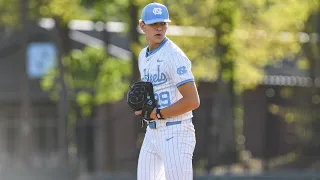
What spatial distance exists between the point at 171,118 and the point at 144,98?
0.82ft

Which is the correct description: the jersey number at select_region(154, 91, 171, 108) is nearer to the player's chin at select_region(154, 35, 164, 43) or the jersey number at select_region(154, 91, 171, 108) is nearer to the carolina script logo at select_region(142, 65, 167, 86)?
the carolina script logo at select_region(142, 65, 167, 86)

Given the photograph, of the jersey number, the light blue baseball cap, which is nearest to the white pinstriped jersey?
the jersey number

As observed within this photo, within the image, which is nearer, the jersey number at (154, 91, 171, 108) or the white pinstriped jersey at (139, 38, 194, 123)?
the white pinstriped jersey at (139, 38, 194, 123)

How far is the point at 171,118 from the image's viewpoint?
6.20 meters

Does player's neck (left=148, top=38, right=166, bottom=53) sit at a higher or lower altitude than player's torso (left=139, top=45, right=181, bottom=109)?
higher

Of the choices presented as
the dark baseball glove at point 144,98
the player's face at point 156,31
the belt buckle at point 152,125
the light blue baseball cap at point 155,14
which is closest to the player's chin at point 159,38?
the player's face at point 156,31

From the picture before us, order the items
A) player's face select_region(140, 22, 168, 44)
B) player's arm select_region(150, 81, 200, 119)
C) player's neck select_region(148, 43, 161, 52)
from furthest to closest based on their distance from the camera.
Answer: player's neck select_region(148, 43, 161, 52) → player's face select_region(140, 22, 168, 44) → player's arm select_region(150, 81, 200, 119)

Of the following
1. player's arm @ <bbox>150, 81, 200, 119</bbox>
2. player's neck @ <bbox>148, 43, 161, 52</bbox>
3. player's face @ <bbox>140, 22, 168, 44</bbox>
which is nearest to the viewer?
player's arm @ <bbox>150, 81, 200, 119</bbox>

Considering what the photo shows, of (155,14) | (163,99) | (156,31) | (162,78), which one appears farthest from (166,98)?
(155,14)

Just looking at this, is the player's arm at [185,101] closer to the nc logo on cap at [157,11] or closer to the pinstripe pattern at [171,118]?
the pinstripe pattern at [171,118]

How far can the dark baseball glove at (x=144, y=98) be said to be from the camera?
20.5 ft

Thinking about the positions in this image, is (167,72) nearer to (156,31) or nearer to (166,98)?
(166,98)

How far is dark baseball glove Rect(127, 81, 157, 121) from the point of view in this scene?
623 centimetres

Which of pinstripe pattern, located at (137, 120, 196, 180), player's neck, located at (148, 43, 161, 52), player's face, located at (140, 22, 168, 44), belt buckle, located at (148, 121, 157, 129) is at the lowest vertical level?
pinstripe pattern, located at (137, 120, 196, 180)
